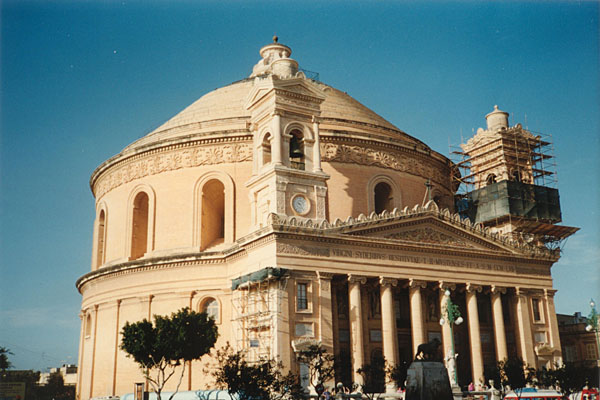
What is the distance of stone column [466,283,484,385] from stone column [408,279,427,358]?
8.98 feet

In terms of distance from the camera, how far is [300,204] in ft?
108

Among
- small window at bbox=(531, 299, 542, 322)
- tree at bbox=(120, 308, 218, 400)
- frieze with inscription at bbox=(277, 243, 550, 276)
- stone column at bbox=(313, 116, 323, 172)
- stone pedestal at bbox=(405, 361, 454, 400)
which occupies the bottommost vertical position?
stone pedestal at bbox=(405, 361, 454, 400)

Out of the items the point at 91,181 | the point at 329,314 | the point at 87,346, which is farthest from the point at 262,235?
the point at 91,181

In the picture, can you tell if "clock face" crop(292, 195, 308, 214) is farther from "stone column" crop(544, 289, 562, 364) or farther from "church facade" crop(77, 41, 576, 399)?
"stone column" crop(544, 289, 562, 364)

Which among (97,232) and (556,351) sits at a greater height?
(97,232)

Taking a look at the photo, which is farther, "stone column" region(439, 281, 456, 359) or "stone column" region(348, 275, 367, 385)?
"stone column" region(439, 281, 456, 359)

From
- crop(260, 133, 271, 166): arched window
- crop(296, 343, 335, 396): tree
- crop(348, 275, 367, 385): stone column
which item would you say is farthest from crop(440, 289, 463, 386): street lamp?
crop(260, 133, 271, 166): arched window

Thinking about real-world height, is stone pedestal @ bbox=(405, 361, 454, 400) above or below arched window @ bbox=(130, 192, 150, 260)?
below

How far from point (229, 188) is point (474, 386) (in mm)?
16446

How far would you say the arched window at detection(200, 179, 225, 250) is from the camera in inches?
1538

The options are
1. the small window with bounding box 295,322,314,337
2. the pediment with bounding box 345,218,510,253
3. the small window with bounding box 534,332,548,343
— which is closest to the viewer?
the small window with bounding box 295,322,314,337

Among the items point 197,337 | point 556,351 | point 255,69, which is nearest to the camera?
point 197,337

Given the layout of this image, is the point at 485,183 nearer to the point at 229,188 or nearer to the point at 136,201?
the point at 229,188

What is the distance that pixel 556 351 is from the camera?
122 ft
